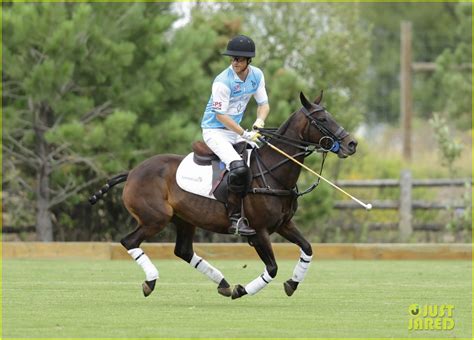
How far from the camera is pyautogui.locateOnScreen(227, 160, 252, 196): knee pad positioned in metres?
10.6

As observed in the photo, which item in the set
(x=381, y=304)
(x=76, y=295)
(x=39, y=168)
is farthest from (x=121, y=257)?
(x=381, y=304)

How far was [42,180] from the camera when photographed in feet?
62.1

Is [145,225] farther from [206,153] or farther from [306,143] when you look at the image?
[306,143]

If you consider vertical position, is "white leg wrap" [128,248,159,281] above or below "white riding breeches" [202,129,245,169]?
below

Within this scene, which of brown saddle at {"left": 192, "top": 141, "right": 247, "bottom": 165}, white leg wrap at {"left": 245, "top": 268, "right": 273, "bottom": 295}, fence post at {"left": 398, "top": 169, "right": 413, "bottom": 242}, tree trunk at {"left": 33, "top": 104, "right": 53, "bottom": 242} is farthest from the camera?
fence post at {"left": 398, "top": 169, "right": 413, "bottom": 242}

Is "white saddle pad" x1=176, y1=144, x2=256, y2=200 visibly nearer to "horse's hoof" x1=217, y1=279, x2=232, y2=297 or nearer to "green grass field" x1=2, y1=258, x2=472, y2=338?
"horse's hoof" x1=217, y1=279, x2=232, y2=297

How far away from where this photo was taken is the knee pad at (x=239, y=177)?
10.6m

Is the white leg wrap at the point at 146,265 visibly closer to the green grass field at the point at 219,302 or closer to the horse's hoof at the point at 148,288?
the horse's hoof at the point at 148,288

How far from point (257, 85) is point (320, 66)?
1465cm

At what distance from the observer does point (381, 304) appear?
1015cm

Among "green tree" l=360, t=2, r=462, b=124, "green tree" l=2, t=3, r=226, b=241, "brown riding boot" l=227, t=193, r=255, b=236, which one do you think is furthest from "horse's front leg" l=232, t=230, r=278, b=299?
"green tree" l=360, t=2, r=462, b=124

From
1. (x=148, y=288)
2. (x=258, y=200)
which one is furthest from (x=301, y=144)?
(x=148, y=288)

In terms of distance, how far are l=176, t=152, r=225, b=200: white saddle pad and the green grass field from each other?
3.04 feet

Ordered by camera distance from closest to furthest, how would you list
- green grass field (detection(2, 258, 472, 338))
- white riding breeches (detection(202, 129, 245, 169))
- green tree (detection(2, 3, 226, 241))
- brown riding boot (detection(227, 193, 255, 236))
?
green grass field (detection(2, 258, 472, 338)) → brown riding boot (detection(227, 193, 255, 236)) → white riding breeches (detection(202, 129, 245, 169)) → green tree (detection(2, 3, 226, 241))
